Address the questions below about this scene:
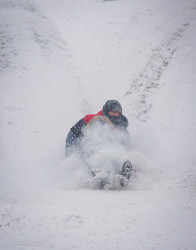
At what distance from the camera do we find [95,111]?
21.0 ft

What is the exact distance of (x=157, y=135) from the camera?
478 centimetres

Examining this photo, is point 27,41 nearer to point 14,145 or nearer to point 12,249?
point 14,145

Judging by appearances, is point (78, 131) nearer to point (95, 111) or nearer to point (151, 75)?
point (95, 111)

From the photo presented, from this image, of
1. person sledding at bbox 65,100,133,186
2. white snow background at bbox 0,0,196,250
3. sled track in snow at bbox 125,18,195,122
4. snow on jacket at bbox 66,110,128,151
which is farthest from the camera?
sled track in snow at bbox 125,18,195,122

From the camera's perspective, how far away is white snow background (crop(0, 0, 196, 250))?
1833 millimetres

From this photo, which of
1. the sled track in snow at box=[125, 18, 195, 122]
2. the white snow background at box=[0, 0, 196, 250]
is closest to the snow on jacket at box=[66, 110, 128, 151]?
the white snow background at box=[0, 0, 196, 250]

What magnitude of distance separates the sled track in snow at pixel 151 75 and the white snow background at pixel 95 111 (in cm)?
4

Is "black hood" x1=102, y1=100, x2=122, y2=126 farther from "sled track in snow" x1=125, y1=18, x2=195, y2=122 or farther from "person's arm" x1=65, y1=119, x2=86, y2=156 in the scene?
"sled track in snow" x1=125, y1=18, x2=195, y2=122

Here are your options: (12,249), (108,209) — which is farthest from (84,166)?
(12,249)

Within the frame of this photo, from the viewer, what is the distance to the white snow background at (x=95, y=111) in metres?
1.83

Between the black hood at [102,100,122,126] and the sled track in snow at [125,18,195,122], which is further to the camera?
the sled track in snow at [125,18,195,122]

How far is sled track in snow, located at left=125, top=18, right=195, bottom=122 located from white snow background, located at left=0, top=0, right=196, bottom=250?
0.12 ft

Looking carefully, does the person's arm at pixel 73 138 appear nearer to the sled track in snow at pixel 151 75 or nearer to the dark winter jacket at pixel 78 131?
the dark winter jacket at pixel 78 131

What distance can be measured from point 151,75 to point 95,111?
7.51 ft
